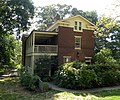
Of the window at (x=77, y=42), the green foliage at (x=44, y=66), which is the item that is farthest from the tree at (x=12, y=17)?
the window at (x=77, y=42)

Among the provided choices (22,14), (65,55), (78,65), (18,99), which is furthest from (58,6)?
(18,99)

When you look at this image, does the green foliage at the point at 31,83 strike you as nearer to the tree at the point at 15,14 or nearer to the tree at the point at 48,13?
the tree at the point at 15,14

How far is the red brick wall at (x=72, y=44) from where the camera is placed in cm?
2694

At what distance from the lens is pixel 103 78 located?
1947cm

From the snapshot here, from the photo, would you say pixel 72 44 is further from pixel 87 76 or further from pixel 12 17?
pixel 12 17

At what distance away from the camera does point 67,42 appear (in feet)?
89.9

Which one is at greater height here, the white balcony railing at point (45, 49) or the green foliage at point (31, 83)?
the white balcony railing at point (45, 49)

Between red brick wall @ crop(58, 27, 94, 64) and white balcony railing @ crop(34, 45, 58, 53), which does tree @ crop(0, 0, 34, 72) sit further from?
red brick wall @ crop(58, 27, 94, 64)

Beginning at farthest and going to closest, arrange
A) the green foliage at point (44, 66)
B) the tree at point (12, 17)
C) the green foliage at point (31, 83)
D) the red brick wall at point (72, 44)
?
the tree at point (12, 17) < the red brick wall at point (72, 44) < the green foliage at point (44, 66) < the green foliage at point (31, 83)

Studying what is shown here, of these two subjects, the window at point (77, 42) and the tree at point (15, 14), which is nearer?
the window at point (77, 42)

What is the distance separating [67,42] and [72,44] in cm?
86

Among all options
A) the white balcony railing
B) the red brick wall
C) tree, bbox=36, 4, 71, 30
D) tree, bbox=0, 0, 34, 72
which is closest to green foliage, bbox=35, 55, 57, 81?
the white balcony railing

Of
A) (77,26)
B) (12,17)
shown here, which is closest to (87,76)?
(77,26)

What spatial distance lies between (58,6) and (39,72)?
39.2 metres
